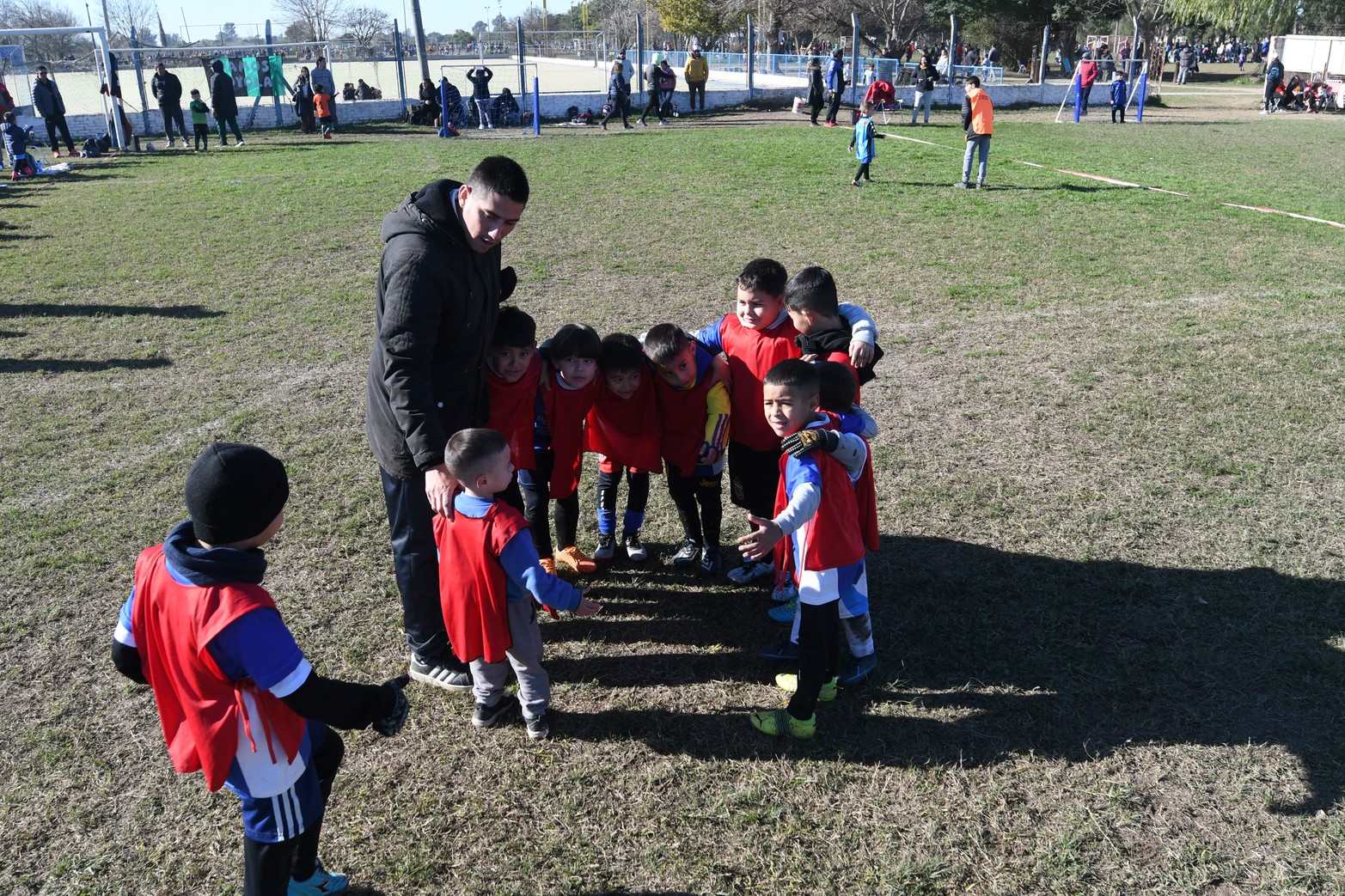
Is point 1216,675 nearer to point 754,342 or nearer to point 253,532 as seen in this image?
point 754,342

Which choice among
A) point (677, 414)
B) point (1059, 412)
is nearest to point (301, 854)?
point (677, 414)

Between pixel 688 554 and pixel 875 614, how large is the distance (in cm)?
101

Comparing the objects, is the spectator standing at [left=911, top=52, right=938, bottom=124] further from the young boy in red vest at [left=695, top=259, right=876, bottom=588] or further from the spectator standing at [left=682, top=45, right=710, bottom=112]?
the young boy in red vest at [left=695, top=259, right=876, bottom=588]

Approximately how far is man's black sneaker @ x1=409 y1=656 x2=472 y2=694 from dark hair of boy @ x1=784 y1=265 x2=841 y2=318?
2.09 m

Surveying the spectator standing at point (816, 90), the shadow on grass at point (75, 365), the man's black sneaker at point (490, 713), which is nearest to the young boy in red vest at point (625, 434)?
the man's black sneaker at point (490, 713)

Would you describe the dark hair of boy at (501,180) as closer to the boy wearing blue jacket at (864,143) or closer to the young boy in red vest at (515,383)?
the young boy in red vest at (515,383)

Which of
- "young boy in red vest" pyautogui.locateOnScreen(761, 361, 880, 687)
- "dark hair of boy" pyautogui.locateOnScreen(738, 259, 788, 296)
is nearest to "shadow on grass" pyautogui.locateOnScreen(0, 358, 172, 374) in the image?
"dark hair of boy" pyautogui.locateOnScreen(738, 259, 788, 296)

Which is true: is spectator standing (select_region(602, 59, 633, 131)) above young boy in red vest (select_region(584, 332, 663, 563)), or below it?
above

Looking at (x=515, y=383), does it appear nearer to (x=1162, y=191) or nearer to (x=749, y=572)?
(x=749, y=572)

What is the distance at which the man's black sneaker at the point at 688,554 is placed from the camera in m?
4.72

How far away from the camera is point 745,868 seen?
296cm

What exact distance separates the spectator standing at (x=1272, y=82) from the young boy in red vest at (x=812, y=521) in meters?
35.7

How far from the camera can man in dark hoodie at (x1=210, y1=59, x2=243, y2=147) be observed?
21391 millimetres

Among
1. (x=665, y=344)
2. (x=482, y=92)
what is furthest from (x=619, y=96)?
(x=665, y=344)
